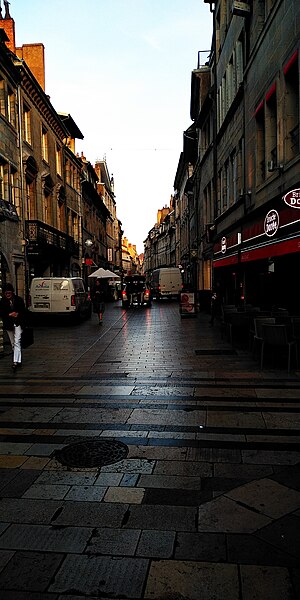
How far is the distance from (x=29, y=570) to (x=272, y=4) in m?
15.9

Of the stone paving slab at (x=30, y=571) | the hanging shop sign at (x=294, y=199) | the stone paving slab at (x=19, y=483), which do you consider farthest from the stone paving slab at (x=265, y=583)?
the hanging shop sign at (x=294, y=199)

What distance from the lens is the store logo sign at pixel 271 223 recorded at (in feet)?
41.4

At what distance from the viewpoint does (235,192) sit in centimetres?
2045

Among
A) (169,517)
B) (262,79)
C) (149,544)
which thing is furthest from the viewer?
(262,79)

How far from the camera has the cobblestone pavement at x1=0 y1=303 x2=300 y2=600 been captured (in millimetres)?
2811

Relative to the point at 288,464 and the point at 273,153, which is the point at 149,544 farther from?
the point at 273,153

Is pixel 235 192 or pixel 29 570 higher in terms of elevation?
pixel 235 192

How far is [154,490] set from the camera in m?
3.98

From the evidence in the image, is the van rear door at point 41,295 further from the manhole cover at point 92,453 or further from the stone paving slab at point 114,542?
the stone paving slab at point 114,542

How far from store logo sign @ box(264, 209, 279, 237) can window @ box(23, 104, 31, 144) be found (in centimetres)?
1442

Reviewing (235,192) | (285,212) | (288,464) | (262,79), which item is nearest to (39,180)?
(235,192)

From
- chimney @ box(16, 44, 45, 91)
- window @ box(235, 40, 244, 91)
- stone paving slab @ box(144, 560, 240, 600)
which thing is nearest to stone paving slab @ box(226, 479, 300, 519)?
stone paving slab @ box(144, 560, 240, 600)

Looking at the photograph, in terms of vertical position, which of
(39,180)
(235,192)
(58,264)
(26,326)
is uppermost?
(39,180)

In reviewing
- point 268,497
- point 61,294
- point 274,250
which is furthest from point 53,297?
point 268,497
